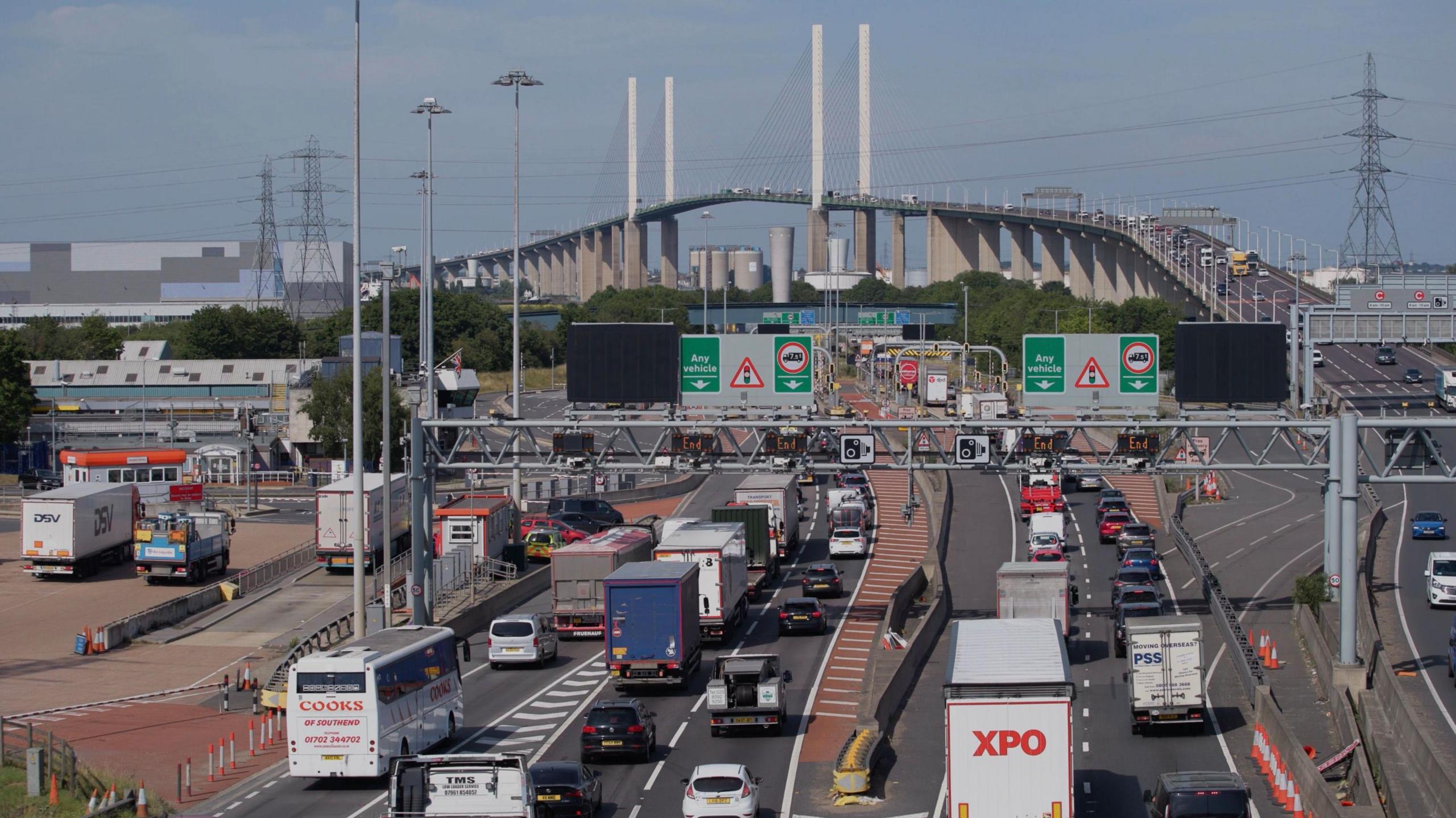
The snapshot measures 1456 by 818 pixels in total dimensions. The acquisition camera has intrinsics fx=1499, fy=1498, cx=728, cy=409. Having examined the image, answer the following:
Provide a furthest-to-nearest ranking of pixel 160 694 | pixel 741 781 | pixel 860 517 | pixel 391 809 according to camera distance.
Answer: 1. pixel 860 517
2. pixel 160 694
3. pixel 741 781
4. pixel 391 809

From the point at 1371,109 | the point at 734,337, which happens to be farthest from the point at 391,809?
the point at 1371,109

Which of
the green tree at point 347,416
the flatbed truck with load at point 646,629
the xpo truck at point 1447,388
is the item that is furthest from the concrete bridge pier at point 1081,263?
the flatbed truck with load at point 646,629

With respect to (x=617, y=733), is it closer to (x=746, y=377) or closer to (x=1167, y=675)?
(x=1167, y=675)

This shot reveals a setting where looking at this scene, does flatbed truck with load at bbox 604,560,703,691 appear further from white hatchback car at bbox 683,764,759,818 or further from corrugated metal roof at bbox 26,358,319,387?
corrugated metal roof at bbox 26,358,319,387

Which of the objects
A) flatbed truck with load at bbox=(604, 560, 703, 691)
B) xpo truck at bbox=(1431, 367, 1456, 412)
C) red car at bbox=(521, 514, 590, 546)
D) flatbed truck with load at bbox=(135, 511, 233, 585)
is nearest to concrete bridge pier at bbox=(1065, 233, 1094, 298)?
xpo truck at bbox=(1431, 367, 1456, 412)

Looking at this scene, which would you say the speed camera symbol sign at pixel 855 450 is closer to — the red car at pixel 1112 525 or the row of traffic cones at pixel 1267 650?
the row of traffic cones at pixel 1267 650

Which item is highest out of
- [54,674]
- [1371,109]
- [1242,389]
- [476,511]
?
[1371,109]

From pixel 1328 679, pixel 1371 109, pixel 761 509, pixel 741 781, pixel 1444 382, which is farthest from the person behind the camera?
pixel 1371 109

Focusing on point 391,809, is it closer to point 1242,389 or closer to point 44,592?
point 1242,389

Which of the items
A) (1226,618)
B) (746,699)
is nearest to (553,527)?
(1226,618)
